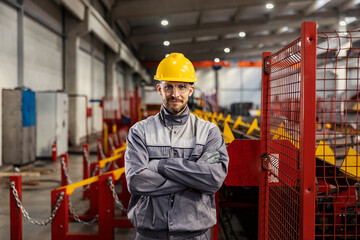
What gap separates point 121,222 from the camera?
154 inches

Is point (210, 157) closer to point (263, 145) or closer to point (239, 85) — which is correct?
point (263, 145)

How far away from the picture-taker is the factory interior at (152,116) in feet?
7.52

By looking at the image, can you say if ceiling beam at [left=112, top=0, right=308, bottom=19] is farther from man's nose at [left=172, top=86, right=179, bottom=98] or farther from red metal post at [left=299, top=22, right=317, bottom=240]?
red metal post at [left=299, top=22, right=317, bottom=240]

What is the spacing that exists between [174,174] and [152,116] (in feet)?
1.60

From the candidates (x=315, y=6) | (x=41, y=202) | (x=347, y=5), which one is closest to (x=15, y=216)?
(x=41, y=202)

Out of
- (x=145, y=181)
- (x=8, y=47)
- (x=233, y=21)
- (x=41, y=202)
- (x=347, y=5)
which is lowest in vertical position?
(x=41, y=202)

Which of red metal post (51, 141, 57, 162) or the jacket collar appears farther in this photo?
red metal post (51, 141, 57, 162)

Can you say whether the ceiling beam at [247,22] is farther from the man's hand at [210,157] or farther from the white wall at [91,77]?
the man's hand at [210,157]

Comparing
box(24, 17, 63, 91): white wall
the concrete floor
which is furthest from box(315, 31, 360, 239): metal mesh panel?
box(24, 17, 63, 91): white wall

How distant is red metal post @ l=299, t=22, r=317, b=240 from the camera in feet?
6.34

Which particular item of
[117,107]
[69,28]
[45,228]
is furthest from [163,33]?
[45,228]

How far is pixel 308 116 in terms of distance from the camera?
6.37 ft

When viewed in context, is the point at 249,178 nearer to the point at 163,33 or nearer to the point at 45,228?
the point at 45,228

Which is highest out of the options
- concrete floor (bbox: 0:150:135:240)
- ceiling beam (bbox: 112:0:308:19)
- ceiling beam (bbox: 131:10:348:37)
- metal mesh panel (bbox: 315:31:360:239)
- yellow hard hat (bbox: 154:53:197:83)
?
ceiling beam (bbox: 131:10:348:37)
